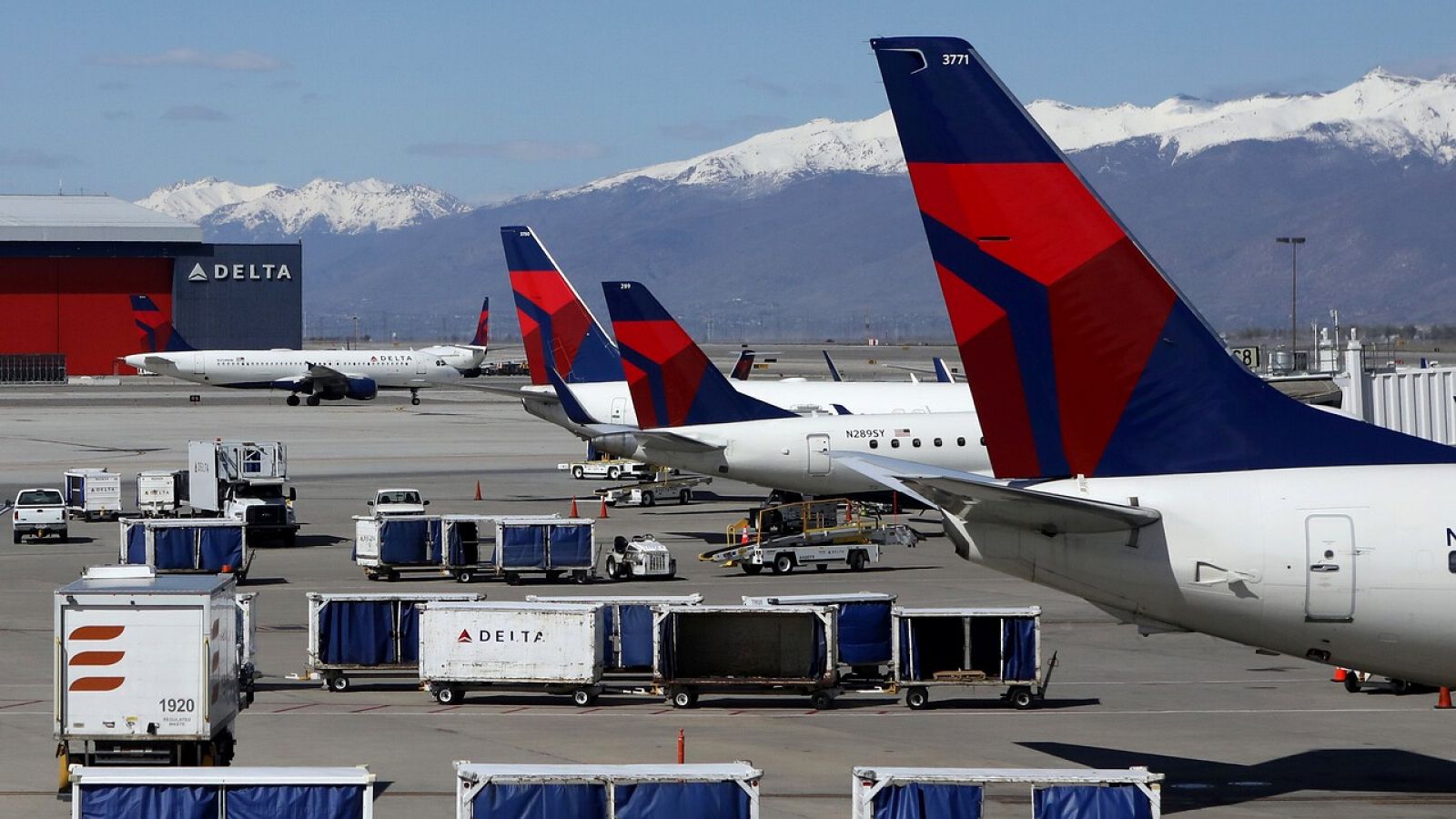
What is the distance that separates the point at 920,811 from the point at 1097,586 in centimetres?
441

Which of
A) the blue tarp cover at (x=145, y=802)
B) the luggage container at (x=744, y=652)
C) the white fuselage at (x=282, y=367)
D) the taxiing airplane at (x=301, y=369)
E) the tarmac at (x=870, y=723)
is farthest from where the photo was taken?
the white fuselage at (x=282, y=367)

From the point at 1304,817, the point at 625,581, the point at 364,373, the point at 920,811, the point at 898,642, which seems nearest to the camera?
the point at 920,811

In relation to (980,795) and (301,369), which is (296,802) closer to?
(980,795)

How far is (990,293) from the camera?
1998 cm

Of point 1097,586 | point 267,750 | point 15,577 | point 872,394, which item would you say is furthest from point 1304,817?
point 872,394

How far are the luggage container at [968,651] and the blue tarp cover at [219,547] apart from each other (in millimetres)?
22738

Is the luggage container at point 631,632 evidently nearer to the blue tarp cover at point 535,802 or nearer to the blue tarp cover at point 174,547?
the blue tarp cover at point 535,802

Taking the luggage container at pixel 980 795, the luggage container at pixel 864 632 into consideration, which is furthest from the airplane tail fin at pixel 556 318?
the luggage container at pixel 980 795

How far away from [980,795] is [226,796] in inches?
289

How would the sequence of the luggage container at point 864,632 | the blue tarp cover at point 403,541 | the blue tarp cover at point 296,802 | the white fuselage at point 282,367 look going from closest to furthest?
1. the blue tarp cover at point 296,802
2. the luggage container at point 864,632
3. the blue tarp cover at point 403,541
4. the white fuselage at point 282,367

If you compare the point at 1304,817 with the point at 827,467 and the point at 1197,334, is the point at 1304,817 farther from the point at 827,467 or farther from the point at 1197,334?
the point at 827,467

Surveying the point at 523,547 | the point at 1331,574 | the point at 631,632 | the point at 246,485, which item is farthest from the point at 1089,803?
the point at 246,485

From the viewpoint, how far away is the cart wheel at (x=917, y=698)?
29.5 metres

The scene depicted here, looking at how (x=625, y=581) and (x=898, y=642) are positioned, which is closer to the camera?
(x=898, y=642)
